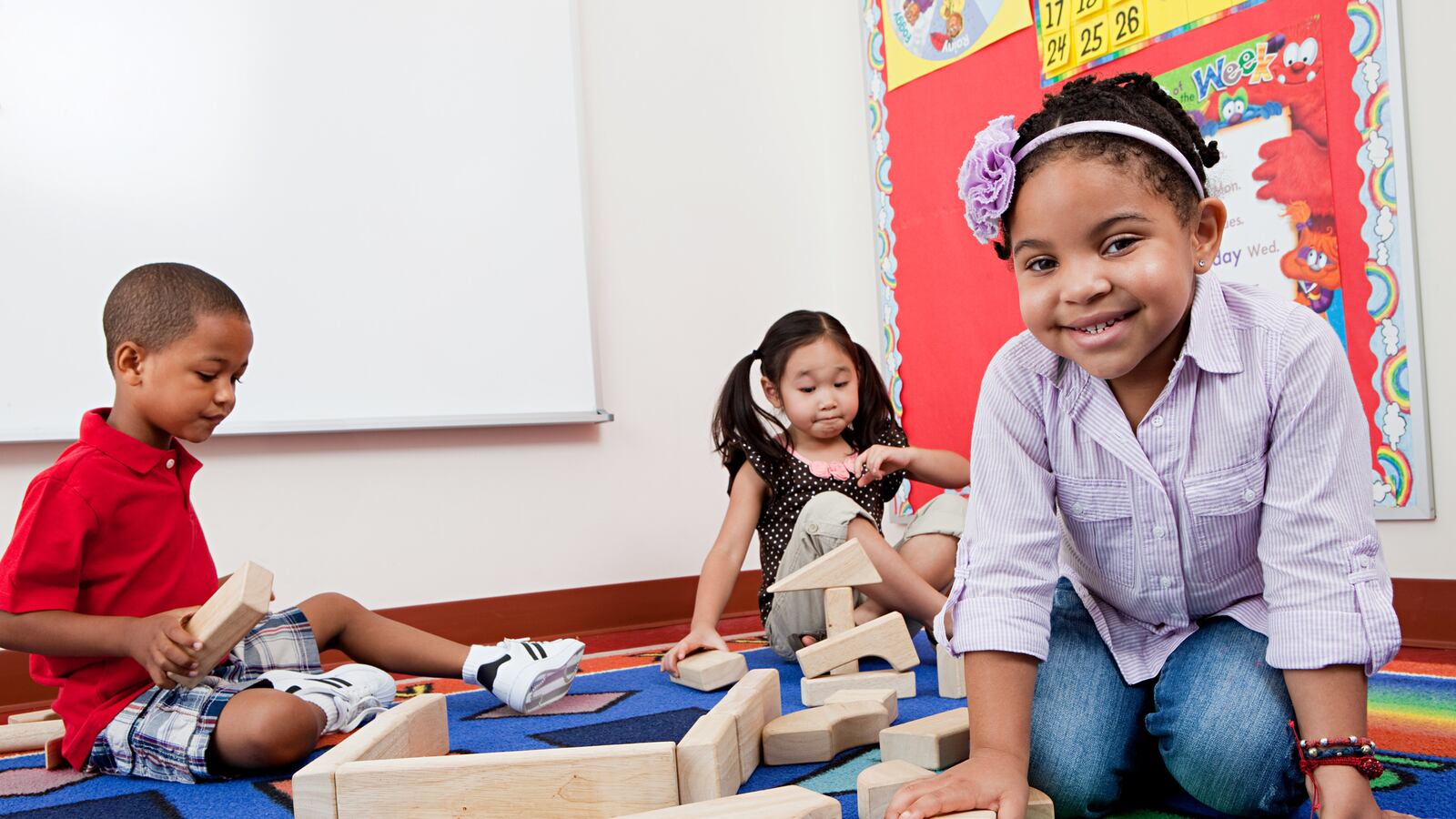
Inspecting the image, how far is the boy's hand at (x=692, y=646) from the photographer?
1.37 m

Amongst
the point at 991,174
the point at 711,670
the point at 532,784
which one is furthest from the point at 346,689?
the point at 991,174

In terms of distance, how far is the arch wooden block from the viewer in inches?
49.4

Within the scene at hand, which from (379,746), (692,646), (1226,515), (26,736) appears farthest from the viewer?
(692,646)

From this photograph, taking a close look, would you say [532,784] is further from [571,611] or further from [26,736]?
[571,611]

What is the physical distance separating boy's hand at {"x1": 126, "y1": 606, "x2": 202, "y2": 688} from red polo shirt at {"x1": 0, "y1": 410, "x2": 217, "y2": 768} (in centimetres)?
3

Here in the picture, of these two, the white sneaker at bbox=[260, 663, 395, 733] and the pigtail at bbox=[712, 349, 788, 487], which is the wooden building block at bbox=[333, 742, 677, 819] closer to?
the white sneaker at bbox=[260, 663, 395, 733]

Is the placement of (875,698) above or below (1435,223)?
A: below

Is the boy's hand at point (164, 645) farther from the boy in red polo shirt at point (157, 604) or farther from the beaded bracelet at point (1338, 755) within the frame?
the beaded bracelet at point (1338, 755)

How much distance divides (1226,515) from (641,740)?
1.84 feet

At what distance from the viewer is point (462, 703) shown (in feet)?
4.26

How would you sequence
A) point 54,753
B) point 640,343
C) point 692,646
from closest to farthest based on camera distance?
point 54,753, point 692,646, point 640,343

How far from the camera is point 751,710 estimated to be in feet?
2.93

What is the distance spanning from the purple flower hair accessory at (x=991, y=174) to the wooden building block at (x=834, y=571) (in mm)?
616

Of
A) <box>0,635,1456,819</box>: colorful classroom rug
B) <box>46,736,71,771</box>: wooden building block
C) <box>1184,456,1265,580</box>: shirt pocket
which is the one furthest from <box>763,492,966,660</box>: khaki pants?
<box>46,736,71,771</box>: wooden building block
